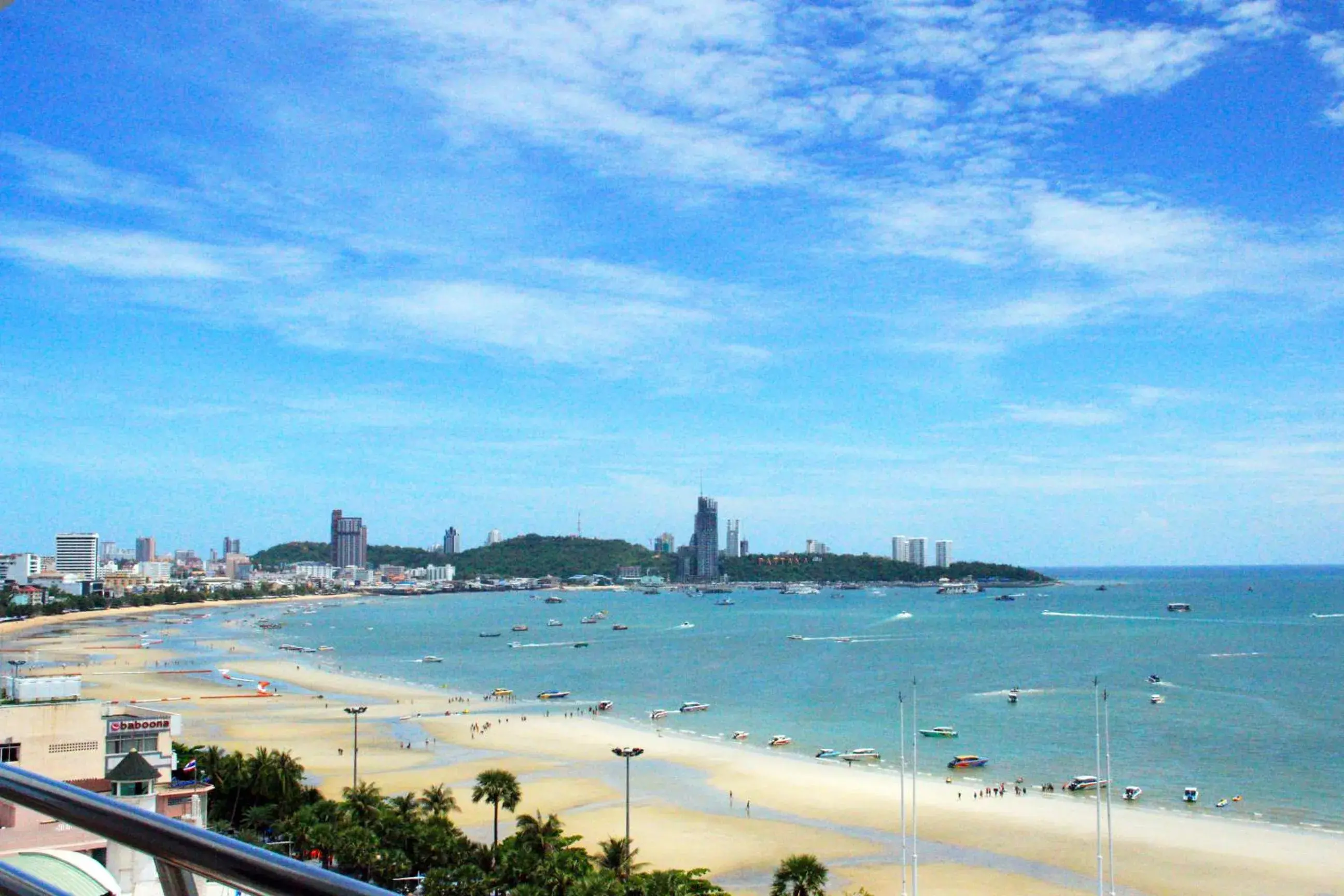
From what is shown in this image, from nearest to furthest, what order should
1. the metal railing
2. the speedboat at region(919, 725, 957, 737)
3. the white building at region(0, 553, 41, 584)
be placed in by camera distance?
the metal railing < the speedboat at region(919, 725, 957, 737) < the white building at region(0, 553, 41, 584)

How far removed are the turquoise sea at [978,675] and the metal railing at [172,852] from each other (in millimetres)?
25070

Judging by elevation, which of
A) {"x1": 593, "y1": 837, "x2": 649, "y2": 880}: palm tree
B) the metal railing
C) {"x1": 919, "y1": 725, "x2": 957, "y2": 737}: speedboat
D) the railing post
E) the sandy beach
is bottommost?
the sandy beach

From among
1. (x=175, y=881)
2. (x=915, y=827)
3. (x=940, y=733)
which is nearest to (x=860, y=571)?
(x=940, y=733)

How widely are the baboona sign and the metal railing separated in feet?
46.6

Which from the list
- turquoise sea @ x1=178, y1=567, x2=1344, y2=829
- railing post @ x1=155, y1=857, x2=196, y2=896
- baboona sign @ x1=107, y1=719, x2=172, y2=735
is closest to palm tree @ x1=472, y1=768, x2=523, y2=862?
baboona sign @ x1=107, y1=719, x2=172, y2=735

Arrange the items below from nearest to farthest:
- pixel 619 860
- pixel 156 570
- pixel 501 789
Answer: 1. pixel 619 860
2. pixel 501 789
3. pixel 156 570

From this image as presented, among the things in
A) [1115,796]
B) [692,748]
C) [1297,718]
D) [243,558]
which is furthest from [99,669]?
[243,558]

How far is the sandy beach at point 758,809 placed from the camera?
18031mm

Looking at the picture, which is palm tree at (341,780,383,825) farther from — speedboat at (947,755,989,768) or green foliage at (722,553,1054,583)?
green foliage at (722,553,1054,583)

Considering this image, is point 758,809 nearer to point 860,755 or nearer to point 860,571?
point 860,755

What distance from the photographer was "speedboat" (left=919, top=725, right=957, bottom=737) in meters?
31.5

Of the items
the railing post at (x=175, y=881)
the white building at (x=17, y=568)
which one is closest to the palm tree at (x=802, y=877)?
the railing post at (x=175, y=881)

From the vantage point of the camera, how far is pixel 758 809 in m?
22.6

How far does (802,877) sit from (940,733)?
61.1 ft
